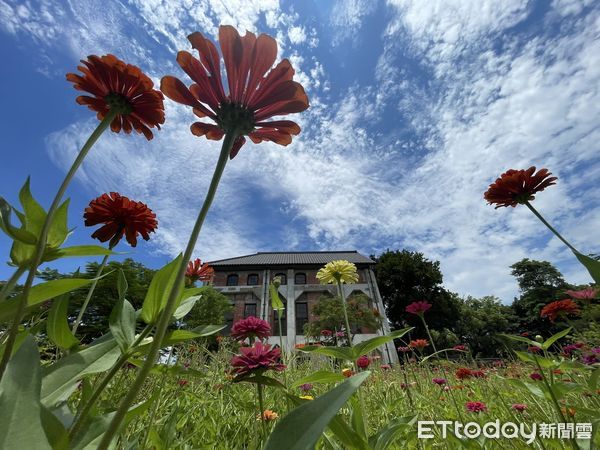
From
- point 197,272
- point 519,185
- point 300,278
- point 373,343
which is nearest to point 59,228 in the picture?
point 373,343

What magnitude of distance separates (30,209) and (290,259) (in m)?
29.8

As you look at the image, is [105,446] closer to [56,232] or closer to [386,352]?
[56,232]

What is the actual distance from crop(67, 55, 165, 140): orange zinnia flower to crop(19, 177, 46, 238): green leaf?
47cm

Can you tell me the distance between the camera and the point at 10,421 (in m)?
0.42

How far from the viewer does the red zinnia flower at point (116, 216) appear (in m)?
1.49

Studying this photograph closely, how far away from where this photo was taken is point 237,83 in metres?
0.85

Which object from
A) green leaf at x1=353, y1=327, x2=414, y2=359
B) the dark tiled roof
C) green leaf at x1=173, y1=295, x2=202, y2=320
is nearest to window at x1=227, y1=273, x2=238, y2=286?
the dark tiled roof

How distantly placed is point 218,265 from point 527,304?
30895 millimetres

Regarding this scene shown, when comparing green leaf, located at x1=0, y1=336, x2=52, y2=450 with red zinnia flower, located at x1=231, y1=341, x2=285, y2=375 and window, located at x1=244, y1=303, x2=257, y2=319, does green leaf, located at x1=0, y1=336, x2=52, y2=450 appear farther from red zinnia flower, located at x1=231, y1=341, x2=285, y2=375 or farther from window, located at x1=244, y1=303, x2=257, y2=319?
window, located at x1=244, y1=303, x2=257, y2=319

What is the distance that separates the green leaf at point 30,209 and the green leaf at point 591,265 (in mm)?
1883

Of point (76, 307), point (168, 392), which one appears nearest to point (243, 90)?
point (168, 392)

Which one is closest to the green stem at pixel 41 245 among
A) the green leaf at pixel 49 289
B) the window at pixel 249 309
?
the green leaf at pixel 49 289

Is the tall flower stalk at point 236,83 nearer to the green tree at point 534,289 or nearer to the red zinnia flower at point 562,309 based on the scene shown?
the red zinnia flower at point 562,309

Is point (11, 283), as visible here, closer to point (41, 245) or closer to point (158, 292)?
point (41, 245)
